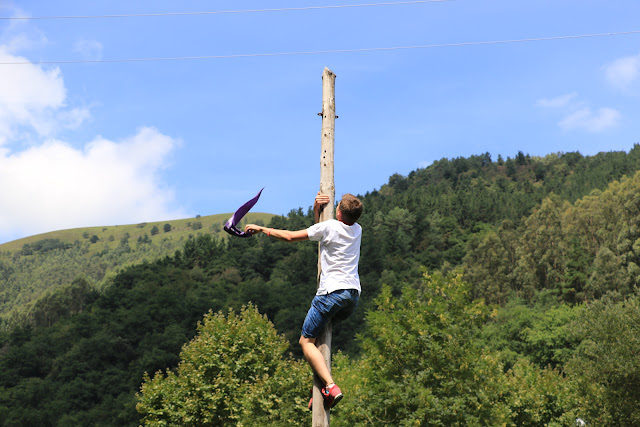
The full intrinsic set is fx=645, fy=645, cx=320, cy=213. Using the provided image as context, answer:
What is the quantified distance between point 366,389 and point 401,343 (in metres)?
→ 2.46

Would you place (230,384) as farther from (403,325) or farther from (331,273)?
(331,273)

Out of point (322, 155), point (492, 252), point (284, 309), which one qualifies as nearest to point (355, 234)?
point (322, 155)

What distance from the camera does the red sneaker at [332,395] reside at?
708 cm

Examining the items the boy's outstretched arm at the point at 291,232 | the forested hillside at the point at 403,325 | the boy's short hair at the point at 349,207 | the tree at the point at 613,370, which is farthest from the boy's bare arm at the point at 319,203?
the tree at the point at 613,370

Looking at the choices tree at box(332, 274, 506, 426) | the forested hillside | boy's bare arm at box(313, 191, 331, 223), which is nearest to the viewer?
boy's bare arm at box(313, 191, 331, 223)

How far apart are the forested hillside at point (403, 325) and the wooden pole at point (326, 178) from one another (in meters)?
18.8

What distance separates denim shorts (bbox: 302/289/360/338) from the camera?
7191mm

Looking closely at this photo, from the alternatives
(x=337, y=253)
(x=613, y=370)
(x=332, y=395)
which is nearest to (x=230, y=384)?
(x=613, y=370)

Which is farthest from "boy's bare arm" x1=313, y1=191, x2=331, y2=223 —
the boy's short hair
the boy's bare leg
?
the boy's bare leg

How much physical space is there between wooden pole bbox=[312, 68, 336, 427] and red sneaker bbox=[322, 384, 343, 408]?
9 centimetres

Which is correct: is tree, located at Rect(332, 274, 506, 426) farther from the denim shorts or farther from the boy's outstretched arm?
the boy's outstretched arm

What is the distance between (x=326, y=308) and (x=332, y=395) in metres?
0.95

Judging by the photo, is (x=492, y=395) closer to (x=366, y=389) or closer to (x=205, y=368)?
(x=366, y=389)

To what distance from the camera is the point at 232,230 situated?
7516mm
